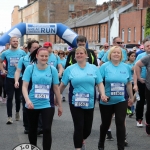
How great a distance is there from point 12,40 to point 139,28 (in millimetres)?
43020

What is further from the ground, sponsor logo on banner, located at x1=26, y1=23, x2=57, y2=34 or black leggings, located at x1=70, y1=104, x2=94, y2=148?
sponsor logo on banner, located at x1=26, y1=23, x2=57, y2=34

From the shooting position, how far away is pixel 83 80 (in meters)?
7.93

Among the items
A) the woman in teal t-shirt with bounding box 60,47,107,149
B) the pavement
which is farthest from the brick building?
the woman in teal t-shirt with bounding box 60,47,107,149

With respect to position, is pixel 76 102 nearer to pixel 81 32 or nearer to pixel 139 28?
Result: pixel 139 28

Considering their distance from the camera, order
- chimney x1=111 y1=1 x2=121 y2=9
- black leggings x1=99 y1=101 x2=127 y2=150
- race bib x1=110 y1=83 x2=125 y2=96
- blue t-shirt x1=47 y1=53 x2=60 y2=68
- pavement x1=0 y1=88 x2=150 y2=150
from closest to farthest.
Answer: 1. black leggings x1=99 y1=101 x2=127 y2=150
2. race bib x1=110 y1=83 x2=125 y2=96
3. pavement x1=0 y1=88 x2=150 y2=150
4. blue t-shirt x1=47 y1=53 x2=60 y2=68
5. chimney x1=111 y1=1 x2=121 y2=9

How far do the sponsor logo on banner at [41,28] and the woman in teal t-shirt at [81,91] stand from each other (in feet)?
50.5

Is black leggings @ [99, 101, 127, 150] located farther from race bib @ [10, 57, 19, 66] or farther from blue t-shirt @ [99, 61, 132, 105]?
race bib @ [10, 57, 19, 66]

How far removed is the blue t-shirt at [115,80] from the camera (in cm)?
830

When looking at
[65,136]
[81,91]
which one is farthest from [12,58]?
[81,91]

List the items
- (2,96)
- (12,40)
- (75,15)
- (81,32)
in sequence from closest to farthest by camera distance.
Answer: (12,40)
(2,96)
(81,32)
(75,15)

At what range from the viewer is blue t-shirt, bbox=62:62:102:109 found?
26.1 ft

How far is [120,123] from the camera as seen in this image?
323 inches

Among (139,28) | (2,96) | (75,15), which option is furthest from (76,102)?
(75,15)

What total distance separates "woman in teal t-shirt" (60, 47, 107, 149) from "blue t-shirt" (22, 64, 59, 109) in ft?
1.34
